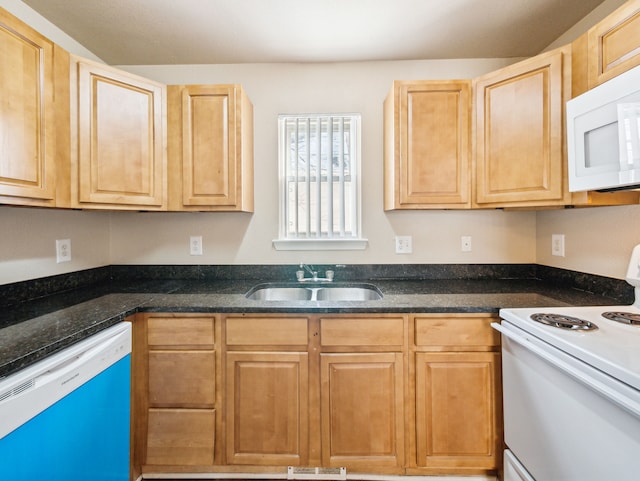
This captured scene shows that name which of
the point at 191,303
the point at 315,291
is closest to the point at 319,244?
the point at 315,291

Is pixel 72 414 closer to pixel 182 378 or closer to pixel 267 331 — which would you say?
pixel 182 378

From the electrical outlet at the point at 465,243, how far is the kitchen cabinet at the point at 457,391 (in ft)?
2.35

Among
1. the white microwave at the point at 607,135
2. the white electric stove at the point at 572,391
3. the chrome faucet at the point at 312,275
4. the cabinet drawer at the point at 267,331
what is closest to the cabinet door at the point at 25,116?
the cabinet drawer at the point at 267,331

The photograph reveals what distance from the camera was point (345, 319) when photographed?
1.43m

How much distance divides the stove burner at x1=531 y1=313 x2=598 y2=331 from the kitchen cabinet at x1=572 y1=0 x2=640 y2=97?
0.99m

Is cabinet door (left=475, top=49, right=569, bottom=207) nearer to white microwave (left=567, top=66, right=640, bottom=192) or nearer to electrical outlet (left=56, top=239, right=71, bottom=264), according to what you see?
white microwave (left=567, top=66, right=640, bottom=192)

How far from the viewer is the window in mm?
2041

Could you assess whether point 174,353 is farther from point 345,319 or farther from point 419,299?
point 419,299

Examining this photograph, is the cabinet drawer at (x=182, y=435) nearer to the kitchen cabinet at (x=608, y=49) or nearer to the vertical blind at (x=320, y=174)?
the vertical blind at (x=320, y=174)

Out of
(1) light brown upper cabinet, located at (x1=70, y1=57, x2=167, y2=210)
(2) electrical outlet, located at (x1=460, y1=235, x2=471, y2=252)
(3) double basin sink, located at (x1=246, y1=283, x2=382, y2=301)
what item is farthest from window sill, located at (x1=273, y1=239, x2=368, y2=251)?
(1) light brown upper cabinet, located at (x1=70, y1=57, x2=167, y2=210)

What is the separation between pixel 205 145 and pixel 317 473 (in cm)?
187

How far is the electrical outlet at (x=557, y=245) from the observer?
1.79 m

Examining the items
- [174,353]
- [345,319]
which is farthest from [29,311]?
[345,319]

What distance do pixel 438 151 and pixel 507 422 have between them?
1413mm
